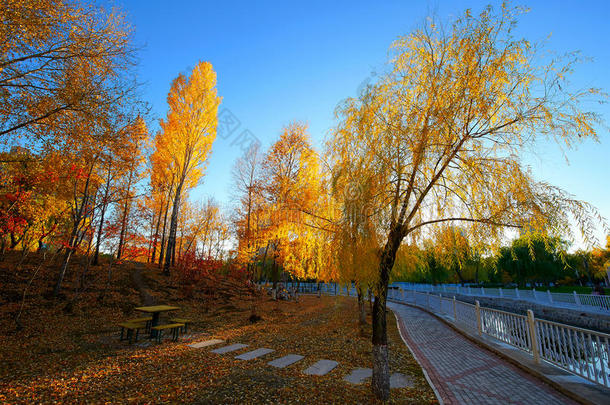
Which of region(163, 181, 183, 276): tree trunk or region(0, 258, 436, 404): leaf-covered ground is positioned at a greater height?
region(163, 181, 183, 276): tree trunk

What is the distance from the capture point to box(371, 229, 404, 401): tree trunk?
13.8 ft

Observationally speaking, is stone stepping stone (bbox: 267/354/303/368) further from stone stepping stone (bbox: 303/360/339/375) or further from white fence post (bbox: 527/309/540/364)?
white fence post (bbox: 527/309/540/364)

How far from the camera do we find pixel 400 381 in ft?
16.4

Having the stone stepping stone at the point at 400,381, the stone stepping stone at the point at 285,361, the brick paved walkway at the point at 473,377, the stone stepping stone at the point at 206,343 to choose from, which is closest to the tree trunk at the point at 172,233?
the stone stepping stone at the point at 206,343

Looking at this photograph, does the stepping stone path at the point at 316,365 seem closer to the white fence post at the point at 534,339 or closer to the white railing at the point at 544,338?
the white railing at the point at 544,338

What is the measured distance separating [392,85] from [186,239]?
24220 mm

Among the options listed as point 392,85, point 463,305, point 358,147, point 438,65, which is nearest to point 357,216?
point 358,147

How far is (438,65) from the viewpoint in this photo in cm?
495

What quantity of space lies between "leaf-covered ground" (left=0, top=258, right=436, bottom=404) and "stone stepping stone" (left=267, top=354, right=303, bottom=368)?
215 millimetres

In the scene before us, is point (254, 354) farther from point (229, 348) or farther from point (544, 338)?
point (544, 338)

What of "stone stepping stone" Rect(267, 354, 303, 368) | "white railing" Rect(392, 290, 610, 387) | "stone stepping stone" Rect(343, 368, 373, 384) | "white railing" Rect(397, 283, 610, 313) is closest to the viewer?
"white railing" Rect(392, 290, 610, 387)

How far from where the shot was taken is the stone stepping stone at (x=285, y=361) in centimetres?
570

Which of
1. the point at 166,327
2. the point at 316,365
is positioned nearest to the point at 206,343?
the point at 166,327

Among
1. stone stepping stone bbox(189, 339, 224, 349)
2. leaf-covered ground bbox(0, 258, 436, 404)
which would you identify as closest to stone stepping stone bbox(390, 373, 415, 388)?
leaf-covered ground bbox(0, 258, 436, 404)
